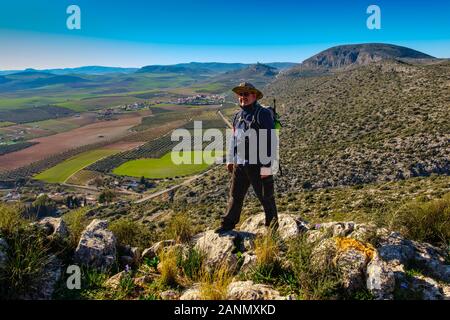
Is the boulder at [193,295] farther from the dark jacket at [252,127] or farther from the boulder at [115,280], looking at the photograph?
the dark jacket at [252,127]

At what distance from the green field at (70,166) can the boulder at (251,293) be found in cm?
Result: 9627

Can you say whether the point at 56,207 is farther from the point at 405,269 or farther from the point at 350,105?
the point at 405,269

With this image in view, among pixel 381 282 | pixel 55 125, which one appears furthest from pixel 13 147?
pixel 381 282

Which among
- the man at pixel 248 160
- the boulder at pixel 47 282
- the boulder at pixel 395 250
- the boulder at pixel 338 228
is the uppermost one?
the man at pixel 248 160

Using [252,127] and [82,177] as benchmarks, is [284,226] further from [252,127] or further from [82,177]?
[82,177]

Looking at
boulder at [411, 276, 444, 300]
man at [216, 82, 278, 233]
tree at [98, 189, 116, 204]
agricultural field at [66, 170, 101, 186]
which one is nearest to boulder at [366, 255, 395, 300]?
boulder at [411, 276, 444, 300]

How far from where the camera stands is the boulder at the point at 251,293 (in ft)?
14.0

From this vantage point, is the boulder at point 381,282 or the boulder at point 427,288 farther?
the boulder at point 427,288

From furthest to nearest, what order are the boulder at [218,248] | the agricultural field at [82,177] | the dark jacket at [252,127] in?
the agricultural field at [82,177], the dark jacket at [252,127], the boulder at [218,248]

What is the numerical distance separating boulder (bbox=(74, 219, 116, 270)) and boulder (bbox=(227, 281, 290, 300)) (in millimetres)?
2601


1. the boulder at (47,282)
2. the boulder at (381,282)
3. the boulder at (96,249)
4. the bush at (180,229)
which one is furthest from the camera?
the bush at (180,229)

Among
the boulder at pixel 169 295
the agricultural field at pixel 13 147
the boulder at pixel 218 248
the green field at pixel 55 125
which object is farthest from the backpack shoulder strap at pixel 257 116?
the green field at pixel 55 125

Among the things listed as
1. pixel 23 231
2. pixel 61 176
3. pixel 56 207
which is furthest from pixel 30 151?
pixel 23 231

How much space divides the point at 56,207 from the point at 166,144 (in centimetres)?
6052
